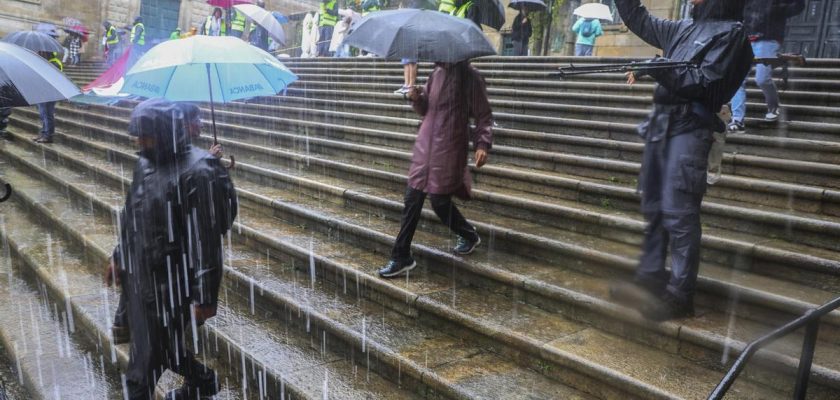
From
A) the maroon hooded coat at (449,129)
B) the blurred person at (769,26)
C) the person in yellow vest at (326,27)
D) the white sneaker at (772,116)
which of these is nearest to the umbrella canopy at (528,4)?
the person in yellow vest at (326,27)

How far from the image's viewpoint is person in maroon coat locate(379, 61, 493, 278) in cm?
445

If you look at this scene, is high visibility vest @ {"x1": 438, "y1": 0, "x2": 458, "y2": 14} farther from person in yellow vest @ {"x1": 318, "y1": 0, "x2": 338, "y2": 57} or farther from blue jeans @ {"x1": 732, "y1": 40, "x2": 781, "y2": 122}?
person in yellow vest @ {"x1": 318, "y1": 0, "x2": 338, "y2": 57}

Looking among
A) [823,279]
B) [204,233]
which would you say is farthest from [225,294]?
[823,279]

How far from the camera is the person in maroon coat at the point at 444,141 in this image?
14.6 feet

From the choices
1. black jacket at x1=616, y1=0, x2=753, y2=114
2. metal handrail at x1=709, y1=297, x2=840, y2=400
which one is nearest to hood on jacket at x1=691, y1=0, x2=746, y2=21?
black jacket at x1=616, y1=0, x2=753, y2=114

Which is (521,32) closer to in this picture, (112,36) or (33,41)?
(33,41)

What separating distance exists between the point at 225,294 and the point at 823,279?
4322 mm

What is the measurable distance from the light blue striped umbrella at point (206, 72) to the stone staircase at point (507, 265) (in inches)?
58.0

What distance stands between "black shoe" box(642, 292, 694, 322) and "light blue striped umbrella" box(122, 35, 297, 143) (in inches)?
118

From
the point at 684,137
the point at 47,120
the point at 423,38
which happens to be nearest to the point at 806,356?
the point at 684,137

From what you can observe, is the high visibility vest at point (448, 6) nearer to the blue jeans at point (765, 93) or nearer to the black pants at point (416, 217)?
the blue jeans at point (765, 93)

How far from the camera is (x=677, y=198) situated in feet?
10.9

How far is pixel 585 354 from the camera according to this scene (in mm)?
3404

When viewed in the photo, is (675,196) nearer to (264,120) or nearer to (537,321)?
(537,321)
